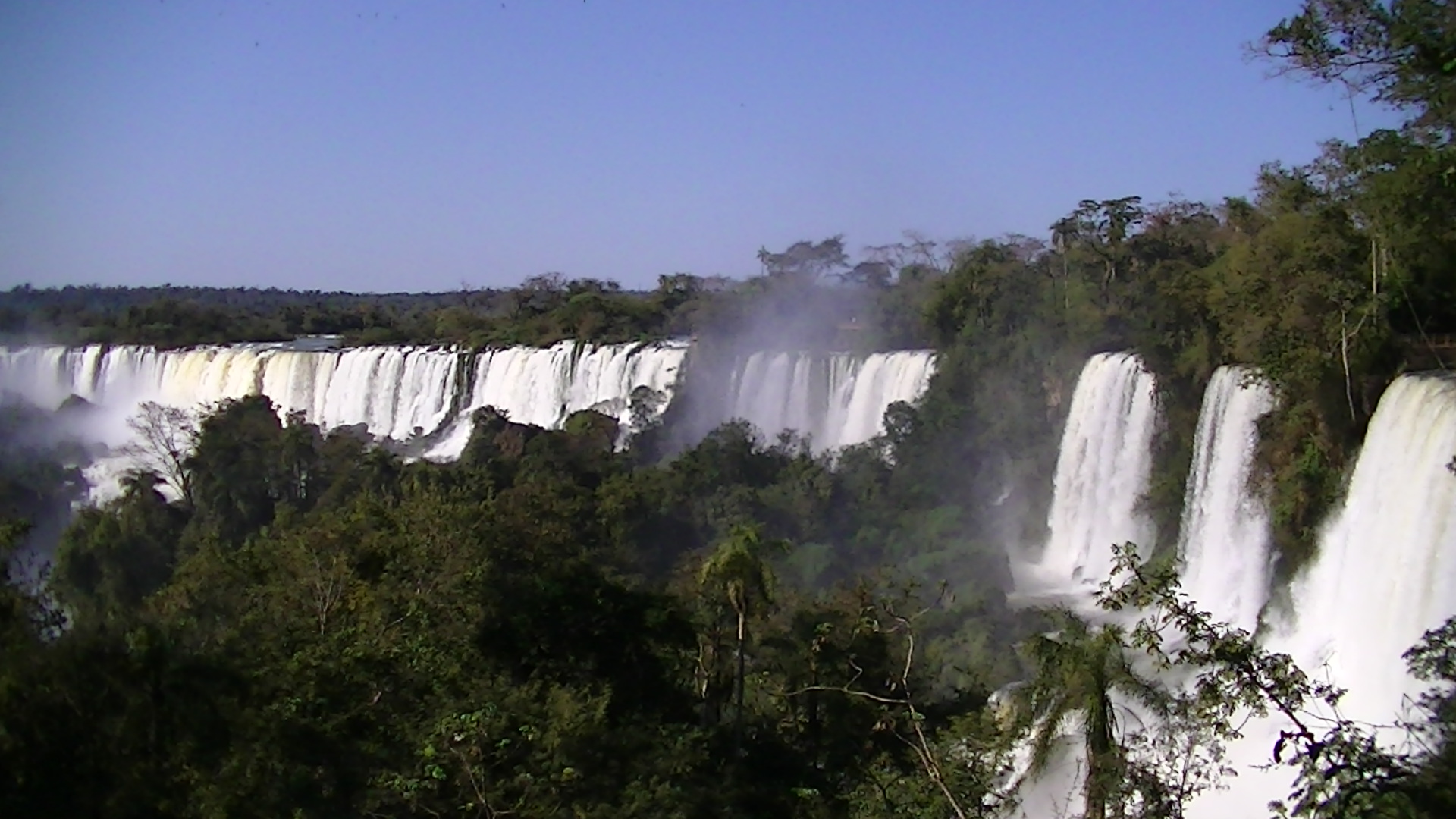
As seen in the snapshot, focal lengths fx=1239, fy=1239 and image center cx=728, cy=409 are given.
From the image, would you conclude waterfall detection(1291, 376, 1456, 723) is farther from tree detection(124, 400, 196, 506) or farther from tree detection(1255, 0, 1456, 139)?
tree detection(124, 400, 196, 506)

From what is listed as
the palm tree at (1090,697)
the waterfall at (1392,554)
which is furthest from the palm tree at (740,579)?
the waterfall at (1392,554)

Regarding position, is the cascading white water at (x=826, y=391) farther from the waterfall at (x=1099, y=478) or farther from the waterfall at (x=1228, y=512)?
the waterfall at (x=1228, y=512)

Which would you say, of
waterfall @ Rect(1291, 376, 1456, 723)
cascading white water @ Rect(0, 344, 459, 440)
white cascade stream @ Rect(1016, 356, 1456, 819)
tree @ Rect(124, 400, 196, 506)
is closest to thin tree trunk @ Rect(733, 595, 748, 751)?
white cascade stream @ Rect(1016, 356, 1456, 819)

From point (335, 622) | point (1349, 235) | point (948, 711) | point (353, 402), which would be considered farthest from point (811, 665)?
point (353, 402)

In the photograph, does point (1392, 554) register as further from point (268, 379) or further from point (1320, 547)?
point (268, 379)

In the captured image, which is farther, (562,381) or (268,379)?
(268,379)

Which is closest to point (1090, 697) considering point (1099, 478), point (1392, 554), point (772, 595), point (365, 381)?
point (1392, 554)

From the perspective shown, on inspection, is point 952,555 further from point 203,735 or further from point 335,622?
point 203,735
